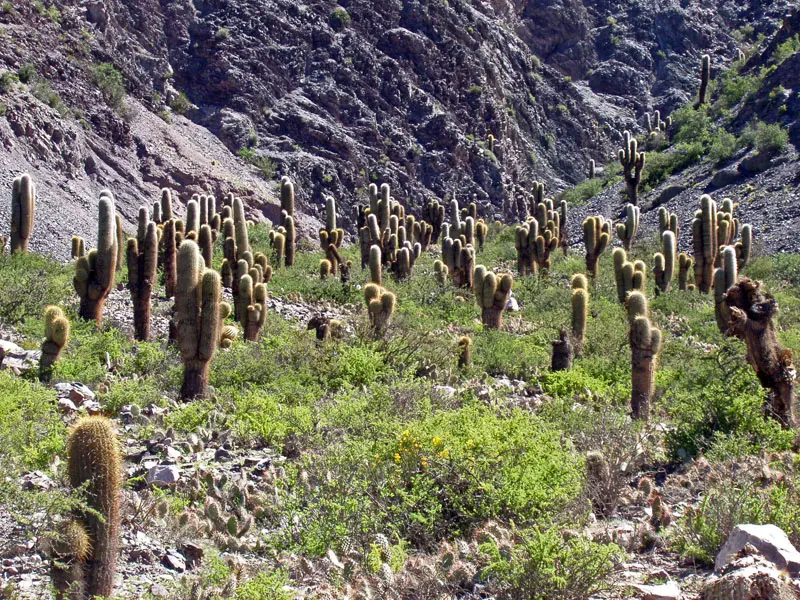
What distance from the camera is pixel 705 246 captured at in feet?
68.4

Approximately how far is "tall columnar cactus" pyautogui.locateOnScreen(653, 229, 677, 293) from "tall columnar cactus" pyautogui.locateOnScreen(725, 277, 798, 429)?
12.1 metres

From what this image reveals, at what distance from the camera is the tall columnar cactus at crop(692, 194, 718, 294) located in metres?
20.7

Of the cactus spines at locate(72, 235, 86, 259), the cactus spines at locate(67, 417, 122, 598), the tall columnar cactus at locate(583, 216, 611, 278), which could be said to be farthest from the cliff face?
the cactus spines at locate(67, 417, 122, 598)

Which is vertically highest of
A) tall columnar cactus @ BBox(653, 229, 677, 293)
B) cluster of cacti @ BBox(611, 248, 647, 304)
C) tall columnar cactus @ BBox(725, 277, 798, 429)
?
tall columnar cactus @ BBox(653, 229, 677, 293)

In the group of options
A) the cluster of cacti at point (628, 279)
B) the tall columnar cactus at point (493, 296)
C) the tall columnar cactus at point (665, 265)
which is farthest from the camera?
the tall columnar cactus at point (665, 265)

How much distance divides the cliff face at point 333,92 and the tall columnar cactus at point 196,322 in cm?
1209

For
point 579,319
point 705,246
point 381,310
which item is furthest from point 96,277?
point 705,246

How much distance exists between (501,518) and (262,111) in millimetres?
37710

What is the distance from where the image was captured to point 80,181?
25938 millimetres

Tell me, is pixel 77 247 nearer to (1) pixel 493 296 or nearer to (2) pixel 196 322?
(1) pixel 493 296

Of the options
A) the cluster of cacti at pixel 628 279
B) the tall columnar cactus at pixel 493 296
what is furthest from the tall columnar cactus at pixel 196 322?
the cluster of cacti at pixel 628 279

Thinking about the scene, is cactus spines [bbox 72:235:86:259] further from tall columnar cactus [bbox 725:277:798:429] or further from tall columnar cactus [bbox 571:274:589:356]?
tall columnar cactus [bbox 725:277:798:429]

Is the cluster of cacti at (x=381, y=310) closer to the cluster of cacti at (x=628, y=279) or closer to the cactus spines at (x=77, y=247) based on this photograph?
the cluster of cacti at (x=628, y=279)

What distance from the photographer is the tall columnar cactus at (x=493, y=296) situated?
15742mm
